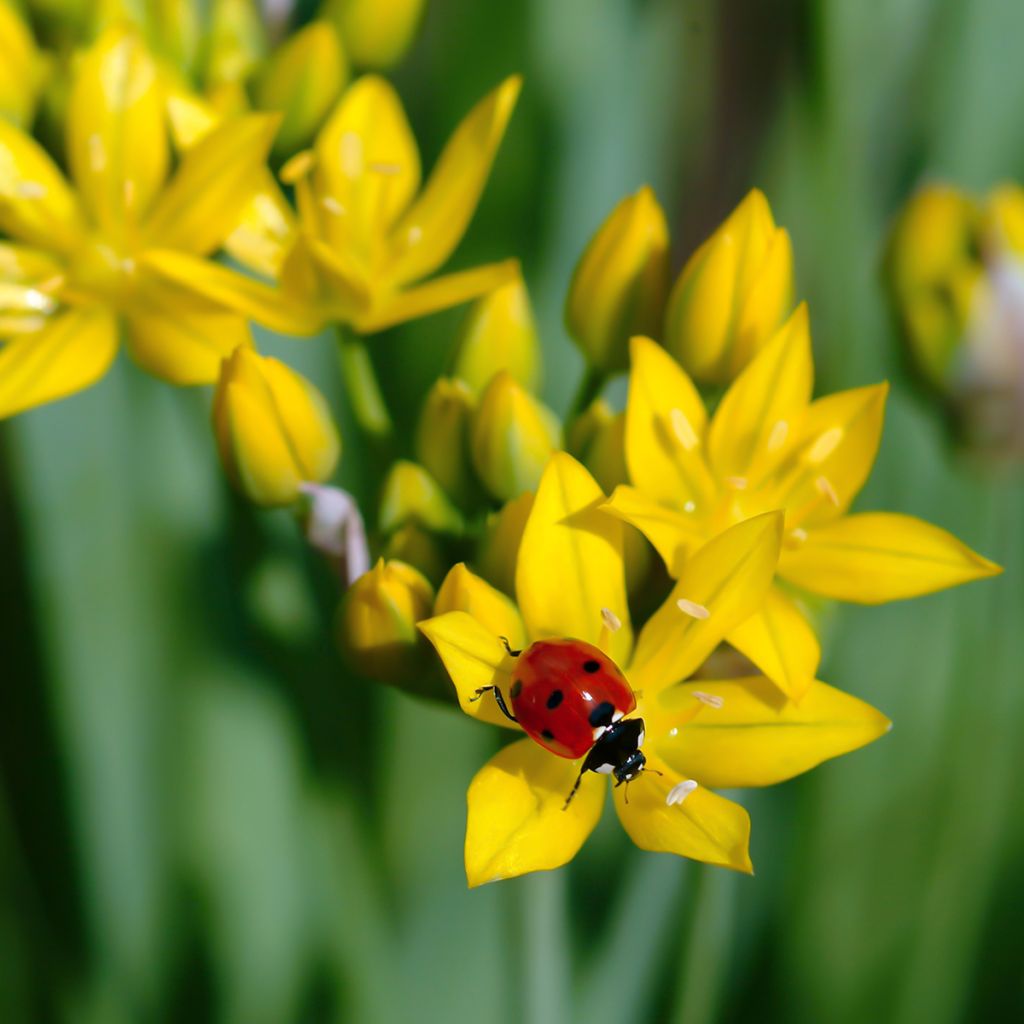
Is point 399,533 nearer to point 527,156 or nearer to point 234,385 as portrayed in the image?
point 234,385

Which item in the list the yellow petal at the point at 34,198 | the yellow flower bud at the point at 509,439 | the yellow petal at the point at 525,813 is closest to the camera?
the yellow petal at the point at 525,813

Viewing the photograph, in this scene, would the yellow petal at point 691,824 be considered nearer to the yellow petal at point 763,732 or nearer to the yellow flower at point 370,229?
the yellow petal at point 763,732

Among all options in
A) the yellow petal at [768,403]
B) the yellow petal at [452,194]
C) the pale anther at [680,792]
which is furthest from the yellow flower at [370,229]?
the pale anther at [680,792]

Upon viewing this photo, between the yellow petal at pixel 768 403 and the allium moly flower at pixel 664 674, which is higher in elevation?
the yellow petal at pixel 768 403

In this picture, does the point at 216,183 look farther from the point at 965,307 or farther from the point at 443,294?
the point at 965,307

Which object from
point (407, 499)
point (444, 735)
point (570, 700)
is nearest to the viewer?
point (570, 700)

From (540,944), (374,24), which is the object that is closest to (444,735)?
(540,944)

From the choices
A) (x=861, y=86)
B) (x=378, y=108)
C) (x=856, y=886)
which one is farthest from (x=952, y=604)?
(x=378, y=108)

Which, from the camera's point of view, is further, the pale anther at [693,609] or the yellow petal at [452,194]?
the yellow petal at [452,194]
